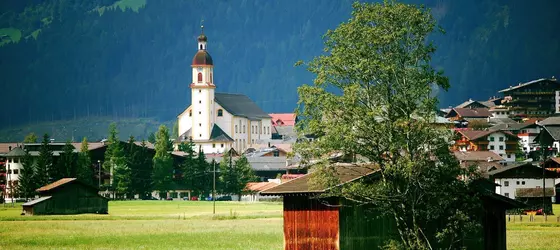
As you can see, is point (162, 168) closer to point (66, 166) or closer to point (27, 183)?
point (66, 166)

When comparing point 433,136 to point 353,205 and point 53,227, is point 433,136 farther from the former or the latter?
point 53,227

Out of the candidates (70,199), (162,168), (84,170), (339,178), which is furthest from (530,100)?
(339,178)

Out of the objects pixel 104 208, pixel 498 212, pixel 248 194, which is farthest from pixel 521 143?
pixel 498 212

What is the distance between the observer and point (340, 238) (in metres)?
39.0

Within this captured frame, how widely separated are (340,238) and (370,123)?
4.65 m

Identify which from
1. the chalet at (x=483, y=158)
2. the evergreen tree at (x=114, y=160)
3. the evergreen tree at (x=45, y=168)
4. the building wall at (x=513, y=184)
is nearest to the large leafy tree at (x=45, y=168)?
the evergreen tree at (x=45, y=168)

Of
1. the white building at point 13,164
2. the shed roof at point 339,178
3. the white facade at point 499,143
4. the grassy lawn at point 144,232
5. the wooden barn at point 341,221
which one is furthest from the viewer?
the white facade at point 499,143

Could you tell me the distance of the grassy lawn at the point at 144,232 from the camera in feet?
156

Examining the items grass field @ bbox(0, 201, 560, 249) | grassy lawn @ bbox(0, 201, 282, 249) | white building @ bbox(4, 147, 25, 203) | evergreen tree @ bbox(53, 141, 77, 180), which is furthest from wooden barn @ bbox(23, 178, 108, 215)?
white building @ bbox(4, 147, 25, 203)

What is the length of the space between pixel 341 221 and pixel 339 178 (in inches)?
67.0

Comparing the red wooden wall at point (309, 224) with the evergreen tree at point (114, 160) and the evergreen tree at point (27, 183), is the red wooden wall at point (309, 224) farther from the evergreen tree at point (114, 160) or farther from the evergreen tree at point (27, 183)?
the evergreen tree at point (114, 160)

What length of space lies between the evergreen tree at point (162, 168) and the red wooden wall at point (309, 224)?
87950 mm

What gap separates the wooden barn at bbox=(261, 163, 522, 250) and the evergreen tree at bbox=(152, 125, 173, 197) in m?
88.0

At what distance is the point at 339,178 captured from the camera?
126 feet
